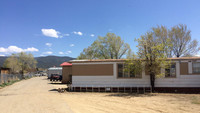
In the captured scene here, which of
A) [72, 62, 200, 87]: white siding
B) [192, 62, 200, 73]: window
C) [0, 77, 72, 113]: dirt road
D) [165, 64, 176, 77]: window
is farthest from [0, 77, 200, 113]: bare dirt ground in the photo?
[192, 62, 200, 73]: window

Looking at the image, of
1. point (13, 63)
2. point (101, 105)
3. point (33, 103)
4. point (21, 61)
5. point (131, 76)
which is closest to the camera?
point (101, 105)

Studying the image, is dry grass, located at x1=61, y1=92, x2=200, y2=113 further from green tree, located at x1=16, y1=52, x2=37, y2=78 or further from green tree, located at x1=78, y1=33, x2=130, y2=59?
green tree, located at x1=16, y1=52, x2=37, y2=78

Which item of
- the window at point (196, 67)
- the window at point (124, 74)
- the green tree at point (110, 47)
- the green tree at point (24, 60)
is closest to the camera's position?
the window at point (196, 67)

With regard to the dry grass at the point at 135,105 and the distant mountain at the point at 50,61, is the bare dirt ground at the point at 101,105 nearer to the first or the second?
the dry grass at the point at 135,105

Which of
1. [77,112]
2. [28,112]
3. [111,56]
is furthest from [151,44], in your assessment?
[111,56]

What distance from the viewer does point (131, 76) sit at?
Result: 571 inches

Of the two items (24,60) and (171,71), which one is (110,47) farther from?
(24,60)

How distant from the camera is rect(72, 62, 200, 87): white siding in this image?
13.9 meters

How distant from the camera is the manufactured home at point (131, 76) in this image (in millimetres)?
13891

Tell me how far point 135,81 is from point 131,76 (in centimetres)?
54

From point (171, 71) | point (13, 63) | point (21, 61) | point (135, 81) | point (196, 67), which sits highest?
point (21, 61)

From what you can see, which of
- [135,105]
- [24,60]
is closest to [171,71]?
[135,105]

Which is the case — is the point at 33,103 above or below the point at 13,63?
below

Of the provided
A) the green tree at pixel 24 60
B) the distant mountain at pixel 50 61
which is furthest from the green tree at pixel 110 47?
the distant mountain at pixel 50 61
